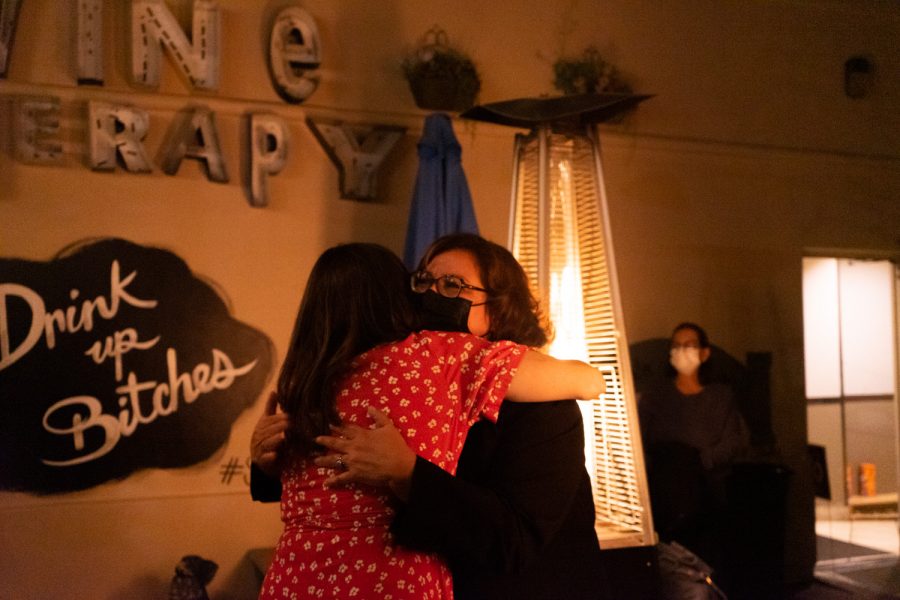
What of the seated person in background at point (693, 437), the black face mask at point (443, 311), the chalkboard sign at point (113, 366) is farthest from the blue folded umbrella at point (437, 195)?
the black face mask at point (443, 311)

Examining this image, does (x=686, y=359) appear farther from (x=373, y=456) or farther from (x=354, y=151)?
(x=373, y=456)

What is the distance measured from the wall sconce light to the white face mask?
2080mm

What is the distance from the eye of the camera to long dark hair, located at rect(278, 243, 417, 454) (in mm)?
1434

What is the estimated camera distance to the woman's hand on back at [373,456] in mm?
1336

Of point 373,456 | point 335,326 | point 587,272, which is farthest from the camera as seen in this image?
point 587,272

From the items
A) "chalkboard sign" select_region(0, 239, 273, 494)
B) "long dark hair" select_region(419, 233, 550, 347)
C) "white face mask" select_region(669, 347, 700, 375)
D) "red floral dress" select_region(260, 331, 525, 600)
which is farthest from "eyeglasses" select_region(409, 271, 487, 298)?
"white face mask" select_region(669, 347, 700, 375)

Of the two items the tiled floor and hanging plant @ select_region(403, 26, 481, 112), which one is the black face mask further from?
the tiled floor

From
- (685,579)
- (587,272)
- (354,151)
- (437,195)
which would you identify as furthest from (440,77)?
(685,579)

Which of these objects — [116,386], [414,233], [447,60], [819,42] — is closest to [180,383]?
[116,386]

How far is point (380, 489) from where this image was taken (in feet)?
4.56

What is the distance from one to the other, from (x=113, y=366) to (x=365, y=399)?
2645 millimetres

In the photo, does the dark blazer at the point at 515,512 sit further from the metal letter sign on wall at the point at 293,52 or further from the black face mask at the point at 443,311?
the metal letter sign on wall at the point at 293,52

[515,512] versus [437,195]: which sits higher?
[437,195]

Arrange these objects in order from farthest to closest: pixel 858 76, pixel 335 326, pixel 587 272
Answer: pixel 858 76 → pixel 587 272 → pixel 335 326
